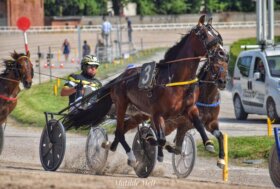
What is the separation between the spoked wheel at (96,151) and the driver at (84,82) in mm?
903

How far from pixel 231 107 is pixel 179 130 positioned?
1663 centimetres

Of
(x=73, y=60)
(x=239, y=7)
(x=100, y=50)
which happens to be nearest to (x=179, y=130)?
(x=100, y=50)

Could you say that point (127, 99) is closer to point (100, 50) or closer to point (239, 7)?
point (100, 50)

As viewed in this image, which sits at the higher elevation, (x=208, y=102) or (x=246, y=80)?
(x=208, y=102)

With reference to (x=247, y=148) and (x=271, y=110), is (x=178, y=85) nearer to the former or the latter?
(x=247, y=148)

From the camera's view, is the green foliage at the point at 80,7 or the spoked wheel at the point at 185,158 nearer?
the spoked wheel at the point at 185,158

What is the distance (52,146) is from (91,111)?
86 centimetres

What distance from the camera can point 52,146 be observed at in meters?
16.2

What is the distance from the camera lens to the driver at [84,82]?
16703mm

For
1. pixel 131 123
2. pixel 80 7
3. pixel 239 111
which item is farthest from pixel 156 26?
pixel 131 123

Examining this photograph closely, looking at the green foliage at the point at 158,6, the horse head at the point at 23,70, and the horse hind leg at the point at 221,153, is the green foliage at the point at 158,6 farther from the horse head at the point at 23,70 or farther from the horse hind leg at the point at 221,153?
the horse hind leg at the point at 221,153

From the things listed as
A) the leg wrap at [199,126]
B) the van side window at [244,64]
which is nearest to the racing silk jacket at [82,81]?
the leg wrap at [199,126]

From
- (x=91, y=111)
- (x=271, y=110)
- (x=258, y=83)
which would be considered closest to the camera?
(x=91, y=111)

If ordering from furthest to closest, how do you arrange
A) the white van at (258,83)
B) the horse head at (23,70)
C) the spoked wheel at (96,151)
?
the white van at (258,83) → the horse head at (23,70) → the spoked wheel at (96,151)
